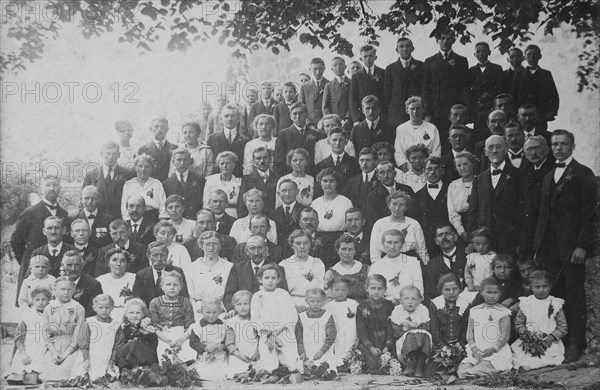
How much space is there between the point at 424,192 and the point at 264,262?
1332 mm

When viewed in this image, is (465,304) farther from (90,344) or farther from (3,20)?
(3,20)

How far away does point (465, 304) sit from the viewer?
5637 mm

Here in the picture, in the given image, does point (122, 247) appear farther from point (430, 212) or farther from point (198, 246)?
point (430, 212)

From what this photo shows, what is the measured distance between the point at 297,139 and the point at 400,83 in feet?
2.97

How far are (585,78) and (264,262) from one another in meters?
2.86

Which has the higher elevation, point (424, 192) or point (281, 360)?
point (424, 192)

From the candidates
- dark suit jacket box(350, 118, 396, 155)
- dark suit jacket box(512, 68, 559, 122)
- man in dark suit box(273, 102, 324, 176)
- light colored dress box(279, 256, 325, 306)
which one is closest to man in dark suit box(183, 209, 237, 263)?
light colored dress box(279, 256, 325, 306)

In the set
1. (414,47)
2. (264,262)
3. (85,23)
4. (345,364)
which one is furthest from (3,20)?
(345,364)

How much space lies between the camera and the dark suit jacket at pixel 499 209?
223 inches

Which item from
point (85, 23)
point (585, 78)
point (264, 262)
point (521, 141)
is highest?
point (85, 23)

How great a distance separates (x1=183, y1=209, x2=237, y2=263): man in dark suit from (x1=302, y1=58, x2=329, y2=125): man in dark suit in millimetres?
1095

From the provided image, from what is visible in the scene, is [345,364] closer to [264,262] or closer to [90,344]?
[264,262]

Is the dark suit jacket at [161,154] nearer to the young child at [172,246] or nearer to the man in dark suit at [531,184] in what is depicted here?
the young child at [172,246]

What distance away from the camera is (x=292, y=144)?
5.72 meters
